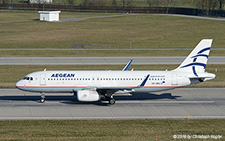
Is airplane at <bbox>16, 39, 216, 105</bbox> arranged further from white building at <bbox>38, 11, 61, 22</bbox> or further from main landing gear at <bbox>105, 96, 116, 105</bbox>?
white building at <bbox>38, 11, 61, 22</bbox>

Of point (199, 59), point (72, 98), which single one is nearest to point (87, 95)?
point (72, 98)

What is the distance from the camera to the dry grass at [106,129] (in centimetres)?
3173

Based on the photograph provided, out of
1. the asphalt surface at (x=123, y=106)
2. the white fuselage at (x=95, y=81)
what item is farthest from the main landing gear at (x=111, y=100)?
the white fuselage at (x=95, y=81)

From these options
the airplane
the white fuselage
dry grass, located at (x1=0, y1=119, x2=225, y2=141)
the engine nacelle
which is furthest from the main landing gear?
dry grass, located at (x1=0, y1=119, x2=225, y2=141)

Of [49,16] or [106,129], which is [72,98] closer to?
[106,129]

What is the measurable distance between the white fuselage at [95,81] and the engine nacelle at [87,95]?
1634 mm

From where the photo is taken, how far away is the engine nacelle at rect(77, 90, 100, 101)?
41.4 m

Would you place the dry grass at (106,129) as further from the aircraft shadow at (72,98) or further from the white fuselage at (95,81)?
the aircraft shadow at (72,98)

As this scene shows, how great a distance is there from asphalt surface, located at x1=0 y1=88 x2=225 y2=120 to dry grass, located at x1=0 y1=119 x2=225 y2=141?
2.01m

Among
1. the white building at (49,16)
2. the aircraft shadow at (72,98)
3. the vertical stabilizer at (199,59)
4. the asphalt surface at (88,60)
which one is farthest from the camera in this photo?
the white building at (49,16)

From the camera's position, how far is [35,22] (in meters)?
125

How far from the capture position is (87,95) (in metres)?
41.5

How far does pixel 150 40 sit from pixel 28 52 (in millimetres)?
33340

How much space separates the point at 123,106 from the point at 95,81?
4.14 metres
